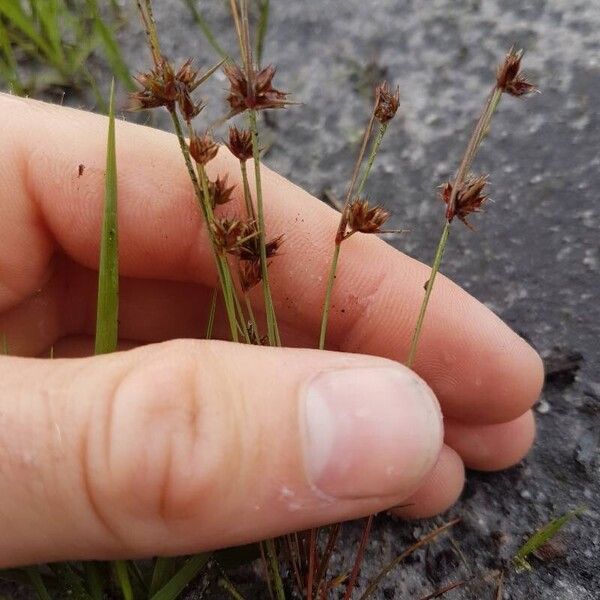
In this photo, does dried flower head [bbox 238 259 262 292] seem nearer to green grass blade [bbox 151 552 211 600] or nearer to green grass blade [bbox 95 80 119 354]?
green grass blade [bbox 95 80 119 354]

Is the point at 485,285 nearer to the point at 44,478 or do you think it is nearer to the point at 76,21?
the point at 44,478

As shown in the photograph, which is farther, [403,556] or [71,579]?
[403,556]

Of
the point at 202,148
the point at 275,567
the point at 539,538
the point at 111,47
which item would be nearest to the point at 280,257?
the point at 202,148

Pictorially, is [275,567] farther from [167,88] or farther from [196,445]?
[167,88]

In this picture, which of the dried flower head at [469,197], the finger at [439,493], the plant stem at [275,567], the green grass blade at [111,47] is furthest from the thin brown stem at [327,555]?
the green grass blade at [111,47]

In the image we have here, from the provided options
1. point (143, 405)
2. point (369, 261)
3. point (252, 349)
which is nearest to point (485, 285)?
point (369, 261)

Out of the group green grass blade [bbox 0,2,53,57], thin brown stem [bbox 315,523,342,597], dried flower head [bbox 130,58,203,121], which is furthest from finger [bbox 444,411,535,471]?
green grass blade [bbox 0,2,53,57]

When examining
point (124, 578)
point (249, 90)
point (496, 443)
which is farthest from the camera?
point (496, 443)
